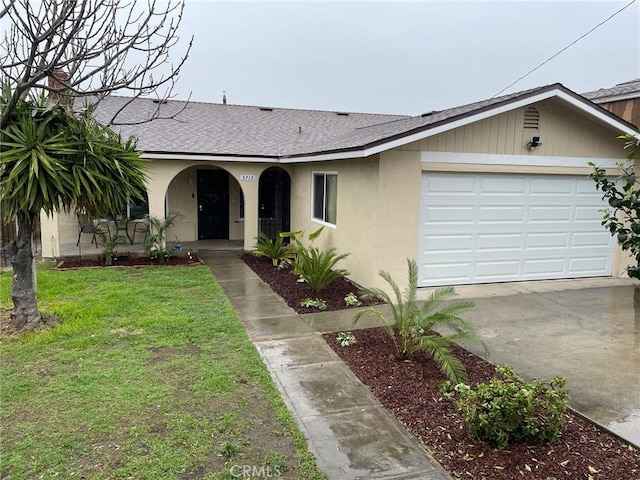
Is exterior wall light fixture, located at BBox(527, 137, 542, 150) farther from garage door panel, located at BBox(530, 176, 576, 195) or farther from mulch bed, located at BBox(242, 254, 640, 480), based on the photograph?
mulch bed, located at BBox(242, 254, 640, 480)

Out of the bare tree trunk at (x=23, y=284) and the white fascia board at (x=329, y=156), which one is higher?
the white fascia board at (x=329, y=156)

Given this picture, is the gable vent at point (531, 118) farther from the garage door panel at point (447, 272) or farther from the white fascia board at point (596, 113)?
the garage door panel at point (447, 272)

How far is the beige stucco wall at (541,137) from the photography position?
25.9ft

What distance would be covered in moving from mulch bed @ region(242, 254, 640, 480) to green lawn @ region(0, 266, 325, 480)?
3.35 ft

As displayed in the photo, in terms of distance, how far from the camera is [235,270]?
10148 mm

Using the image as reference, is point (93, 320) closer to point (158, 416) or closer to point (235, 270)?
point (158, 416)

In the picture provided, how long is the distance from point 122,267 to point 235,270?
260 centimetres

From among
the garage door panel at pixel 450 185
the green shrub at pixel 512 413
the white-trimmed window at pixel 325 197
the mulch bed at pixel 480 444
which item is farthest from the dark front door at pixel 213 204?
the green shrub at pixel 512 413

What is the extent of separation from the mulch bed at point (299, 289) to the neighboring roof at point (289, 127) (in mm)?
2486

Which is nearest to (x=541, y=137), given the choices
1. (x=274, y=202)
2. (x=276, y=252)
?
(x=276, y=252)

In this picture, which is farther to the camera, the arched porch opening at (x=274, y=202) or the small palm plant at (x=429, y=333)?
the arched porch opening at (x=274, y=202)

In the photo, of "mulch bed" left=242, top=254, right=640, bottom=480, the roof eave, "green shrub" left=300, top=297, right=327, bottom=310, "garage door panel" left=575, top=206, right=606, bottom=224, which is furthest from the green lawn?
"garage door panel" left=575, top=206, right=606, bottom=224

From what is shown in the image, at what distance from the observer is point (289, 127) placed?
15.0m

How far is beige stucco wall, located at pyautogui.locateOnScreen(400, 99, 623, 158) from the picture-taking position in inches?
311
